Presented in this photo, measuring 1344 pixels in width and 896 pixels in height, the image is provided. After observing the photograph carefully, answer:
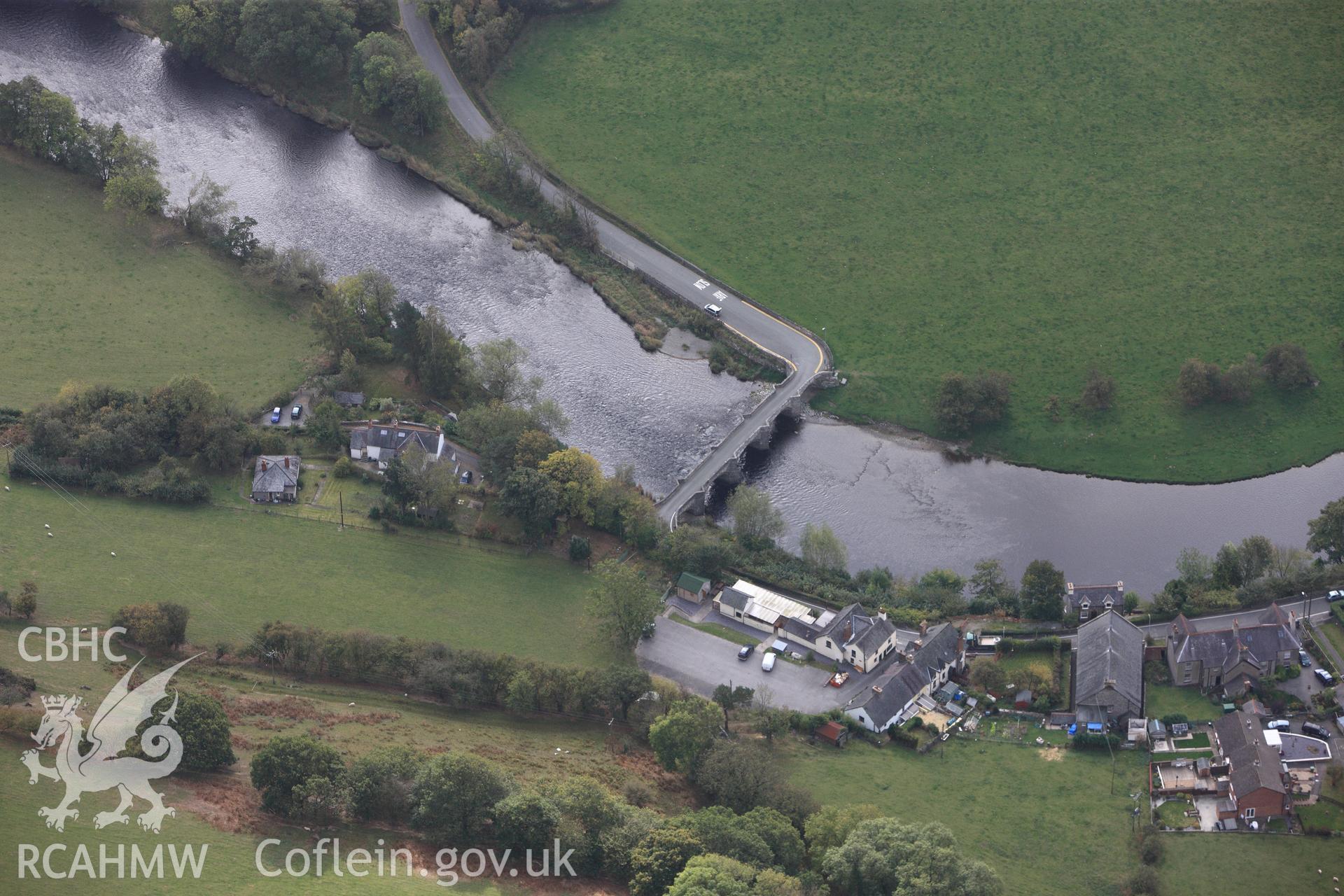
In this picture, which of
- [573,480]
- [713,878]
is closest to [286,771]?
[713,878]

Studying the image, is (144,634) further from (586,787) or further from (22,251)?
(22,251)

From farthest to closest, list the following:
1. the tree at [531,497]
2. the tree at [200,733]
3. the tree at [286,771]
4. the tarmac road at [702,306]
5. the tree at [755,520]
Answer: the tarmac road at [702,306], the tree at [755,520], the tree at [531,497], the tree at [200,733], the tree at [286,771]

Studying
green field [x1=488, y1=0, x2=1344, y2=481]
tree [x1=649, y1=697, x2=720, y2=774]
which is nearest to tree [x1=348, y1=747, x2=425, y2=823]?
tree [x1=649, y1=697, x2=720, y2=774]

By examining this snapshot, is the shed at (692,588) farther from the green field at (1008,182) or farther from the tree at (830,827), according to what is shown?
the green field at (1008,182)

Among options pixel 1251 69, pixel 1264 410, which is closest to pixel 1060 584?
pixel 1264 410

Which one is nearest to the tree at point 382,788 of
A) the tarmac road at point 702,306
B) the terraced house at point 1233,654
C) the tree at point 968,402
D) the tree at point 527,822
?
the tree at point 527,822

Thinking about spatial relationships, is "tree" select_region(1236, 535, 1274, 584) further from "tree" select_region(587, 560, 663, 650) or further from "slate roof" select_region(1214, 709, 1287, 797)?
"tree" select_region(587, 560, 663, 650)

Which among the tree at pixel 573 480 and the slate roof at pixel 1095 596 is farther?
the tree at pixel 573 480
